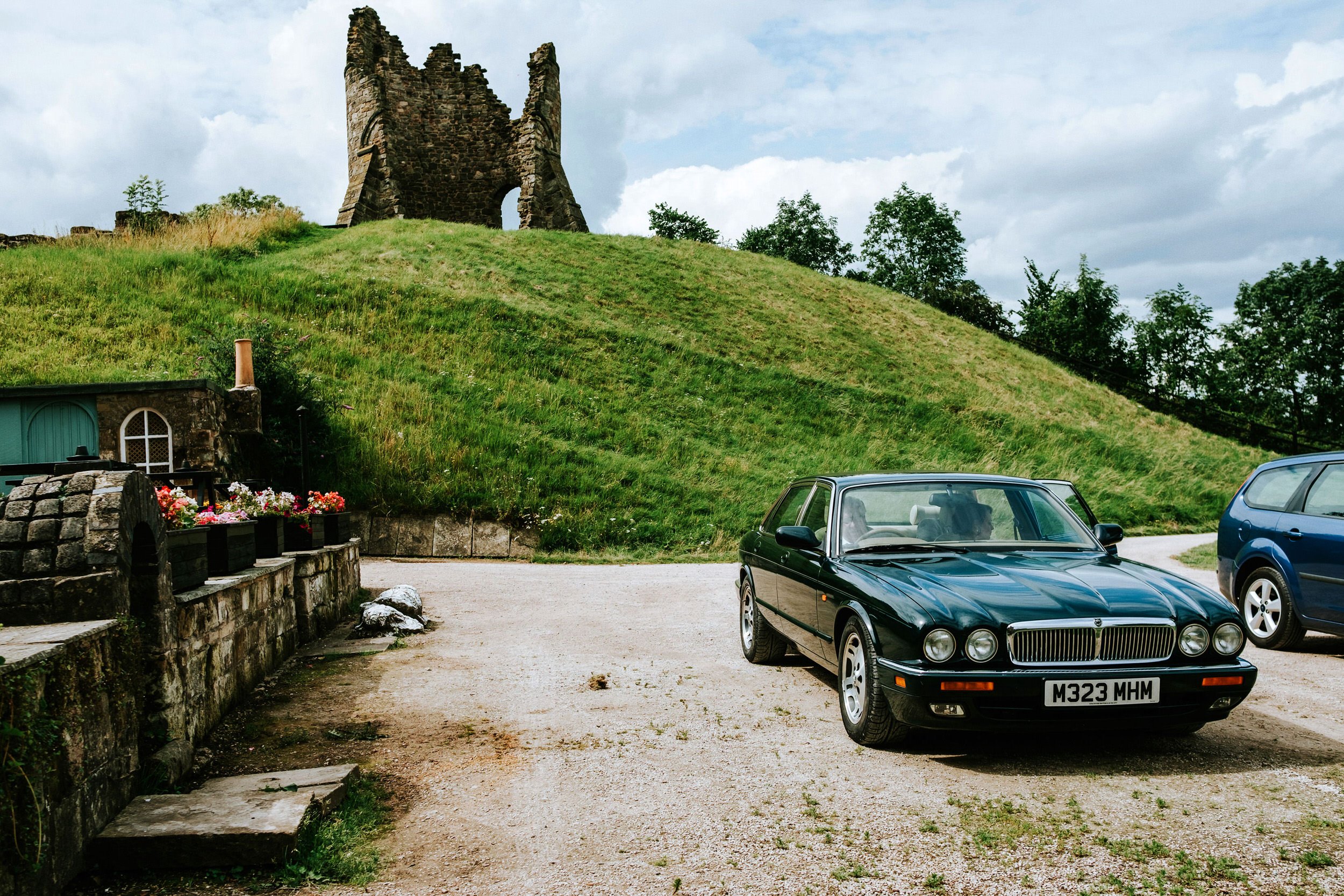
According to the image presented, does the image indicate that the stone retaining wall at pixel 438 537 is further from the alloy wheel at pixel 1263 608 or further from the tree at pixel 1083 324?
the tree at pixel 1083 324

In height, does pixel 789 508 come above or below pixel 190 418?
below

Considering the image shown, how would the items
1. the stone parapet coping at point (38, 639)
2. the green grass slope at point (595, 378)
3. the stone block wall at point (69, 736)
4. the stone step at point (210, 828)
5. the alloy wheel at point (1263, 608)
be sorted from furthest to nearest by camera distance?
1. the green grass slope at point (595, 378)
2. the alloy wheel at point (1263, 608)
3. the stone step at point (210, 828)
4. the stone parapet coping at point (38, 639)
5. the stone block wall at point (69, 736)

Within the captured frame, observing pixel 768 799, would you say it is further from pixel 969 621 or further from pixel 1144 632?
pixel 1144 632

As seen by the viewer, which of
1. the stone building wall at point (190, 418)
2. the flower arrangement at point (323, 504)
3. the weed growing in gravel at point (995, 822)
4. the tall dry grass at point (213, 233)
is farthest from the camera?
the tall dry grass at point (213, 233)

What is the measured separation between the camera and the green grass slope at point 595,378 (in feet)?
55.9

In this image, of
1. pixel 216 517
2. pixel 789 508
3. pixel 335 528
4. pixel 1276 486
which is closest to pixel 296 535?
pixel 335 528

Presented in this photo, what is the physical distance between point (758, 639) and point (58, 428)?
10810 millimetres

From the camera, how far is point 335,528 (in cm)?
933

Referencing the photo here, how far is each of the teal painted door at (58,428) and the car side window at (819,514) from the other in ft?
35.1

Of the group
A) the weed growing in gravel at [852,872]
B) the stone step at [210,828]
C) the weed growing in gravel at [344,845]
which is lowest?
the weed growing in gravel at [852,872]

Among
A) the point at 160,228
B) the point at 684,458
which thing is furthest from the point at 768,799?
the point at 160,228

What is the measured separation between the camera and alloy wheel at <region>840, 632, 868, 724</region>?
493 centimetres

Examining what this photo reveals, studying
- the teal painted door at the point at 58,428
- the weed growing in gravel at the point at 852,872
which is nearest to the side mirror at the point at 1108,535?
the weed growing in gravel at the point at 852,872

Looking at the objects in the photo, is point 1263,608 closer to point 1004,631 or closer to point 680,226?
point 1004,631
